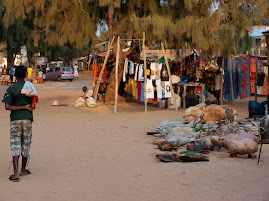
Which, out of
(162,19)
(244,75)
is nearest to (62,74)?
(244,75)

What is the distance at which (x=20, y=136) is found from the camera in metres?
6.62

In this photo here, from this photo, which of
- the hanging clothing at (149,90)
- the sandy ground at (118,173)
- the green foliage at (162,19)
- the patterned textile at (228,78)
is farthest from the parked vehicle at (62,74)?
the sandy ground at (118,173)

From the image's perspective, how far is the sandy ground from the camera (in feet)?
18.5

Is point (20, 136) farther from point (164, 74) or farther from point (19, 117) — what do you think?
point (164, 74)

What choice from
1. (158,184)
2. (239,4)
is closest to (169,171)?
(158,184)

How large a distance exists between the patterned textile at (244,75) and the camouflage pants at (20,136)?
13.3m

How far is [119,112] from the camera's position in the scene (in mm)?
15930

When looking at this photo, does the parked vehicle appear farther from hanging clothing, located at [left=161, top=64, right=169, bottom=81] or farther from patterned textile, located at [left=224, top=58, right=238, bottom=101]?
hanging clothing, located at [left=161, top=64, right=169, bottom=81]

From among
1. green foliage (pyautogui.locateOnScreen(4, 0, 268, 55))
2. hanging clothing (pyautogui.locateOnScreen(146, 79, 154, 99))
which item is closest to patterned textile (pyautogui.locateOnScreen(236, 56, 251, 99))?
green foliage (pyautogui.locateOnScreen(4, 0, 268, 55))

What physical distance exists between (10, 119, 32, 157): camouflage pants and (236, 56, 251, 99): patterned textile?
13310 mm

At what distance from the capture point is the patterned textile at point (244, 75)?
1847 cm

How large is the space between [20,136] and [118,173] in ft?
5.00

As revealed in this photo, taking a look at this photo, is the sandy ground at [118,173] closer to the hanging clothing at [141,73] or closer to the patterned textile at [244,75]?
the hanging clothing at [141,73]

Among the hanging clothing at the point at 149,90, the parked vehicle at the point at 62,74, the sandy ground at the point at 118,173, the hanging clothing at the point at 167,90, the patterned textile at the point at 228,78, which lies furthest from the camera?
the parked vehicle at the point at 62,74
